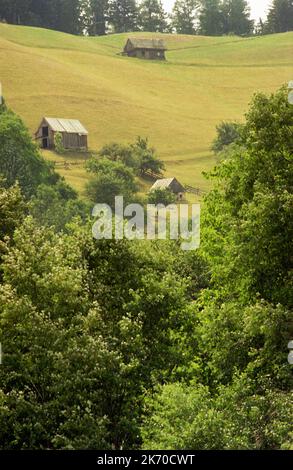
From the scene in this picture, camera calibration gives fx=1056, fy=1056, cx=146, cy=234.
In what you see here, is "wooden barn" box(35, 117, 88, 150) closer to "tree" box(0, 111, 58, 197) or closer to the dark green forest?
Result: "tree" box(0, 111, 58, 197)

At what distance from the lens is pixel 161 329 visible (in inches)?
1544

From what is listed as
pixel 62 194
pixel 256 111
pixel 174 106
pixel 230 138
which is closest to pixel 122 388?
pixel 256 111

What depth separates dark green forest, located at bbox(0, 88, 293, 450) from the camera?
3341 cm

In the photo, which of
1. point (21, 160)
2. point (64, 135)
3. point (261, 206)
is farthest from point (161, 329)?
point (64, 135)

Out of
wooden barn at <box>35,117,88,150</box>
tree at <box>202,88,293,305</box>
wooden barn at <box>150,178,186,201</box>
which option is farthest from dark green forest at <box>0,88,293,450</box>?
wooden barn at <box>35,117,88,150</box>

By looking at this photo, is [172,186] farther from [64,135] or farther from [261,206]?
[261,206]

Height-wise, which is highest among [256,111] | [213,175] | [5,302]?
[256,111]

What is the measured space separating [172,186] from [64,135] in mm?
28340

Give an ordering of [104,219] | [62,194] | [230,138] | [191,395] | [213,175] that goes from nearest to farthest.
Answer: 1. [191,395]
2. [104,219]
3. [213,175]
4. [62,194]
5. [230,138]

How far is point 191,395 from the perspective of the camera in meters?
32.2

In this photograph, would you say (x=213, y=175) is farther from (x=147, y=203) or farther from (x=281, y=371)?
(x=147, y=203)

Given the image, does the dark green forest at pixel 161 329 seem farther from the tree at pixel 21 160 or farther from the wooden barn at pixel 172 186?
the wooden barn at pixel 172 186

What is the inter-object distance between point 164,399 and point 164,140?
147 metres

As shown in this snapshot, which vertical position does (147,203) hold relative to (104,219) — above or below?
below
